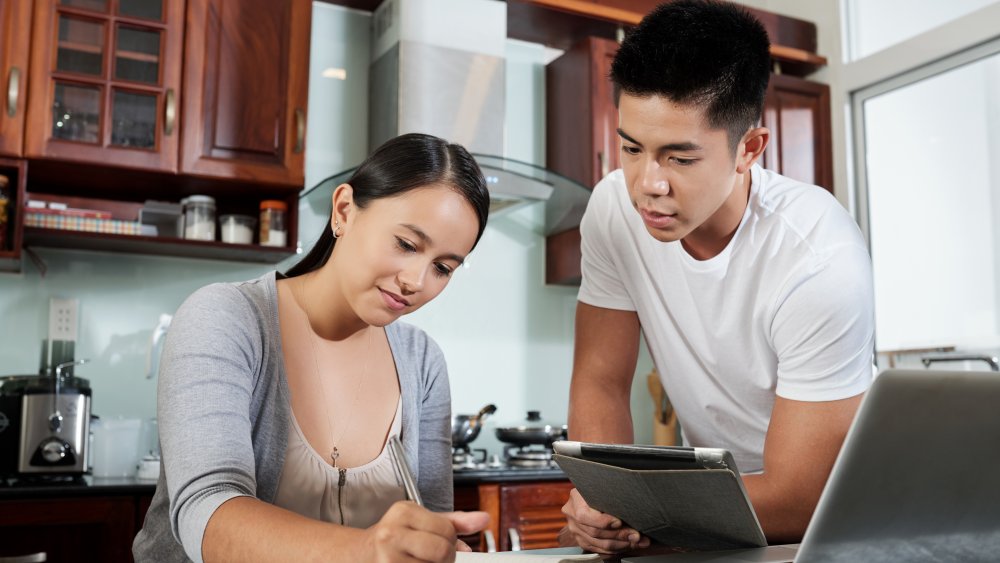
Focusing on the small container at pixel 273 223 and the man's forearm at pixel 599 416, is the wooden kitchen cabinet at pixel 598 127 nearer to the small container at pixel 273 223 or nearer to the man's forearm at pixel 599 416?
the small container at pixel 273 223

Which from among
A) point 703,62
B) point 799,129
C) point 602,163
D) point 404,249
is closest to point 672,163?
point 703,62

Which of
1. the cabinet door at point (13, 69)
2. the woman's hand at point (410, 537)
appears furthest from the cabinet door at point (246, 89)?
the woman's hand at point (410, 537)

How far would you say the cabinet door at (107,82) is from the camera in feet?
8.23

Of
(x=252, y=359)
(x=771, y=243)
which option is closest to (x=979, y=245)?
(x=771, y=243)

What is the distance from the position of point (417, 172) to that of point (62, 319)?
1901 millimetres

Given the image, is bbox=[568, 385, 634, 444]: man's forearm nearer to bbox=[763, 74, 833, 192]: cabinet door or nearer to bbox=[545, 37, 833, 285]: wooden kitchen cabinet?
bbox=[545, 37, 833, 285]: wooden kitchen cabinet

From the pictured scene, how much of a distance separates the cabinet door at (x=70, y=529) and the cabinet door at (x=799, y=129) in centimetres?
258

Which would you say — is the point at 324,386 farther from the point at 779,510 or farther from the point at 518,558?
the point at 779,510

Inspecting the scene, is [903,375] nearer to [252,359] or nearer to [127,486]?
[252,359]

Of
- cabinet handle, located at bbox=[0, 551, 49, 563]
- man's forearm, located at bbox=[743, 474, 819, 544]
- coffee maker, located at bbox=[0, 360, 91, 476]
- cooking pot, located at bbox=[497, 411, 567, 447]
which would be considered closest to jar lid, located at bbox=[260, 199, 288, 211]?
coffee maker, located at bbox=[0, 360, 91, 476]

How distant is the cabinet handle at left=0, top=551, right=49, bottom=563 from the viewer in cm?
215

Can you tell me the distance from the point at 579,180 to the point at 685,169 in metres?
2.02

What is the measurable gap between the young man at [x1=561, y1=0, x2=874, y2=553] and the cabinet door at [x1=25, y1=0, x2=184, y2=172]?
5.27 feet

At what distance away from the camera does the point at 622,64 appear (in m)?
1.30
